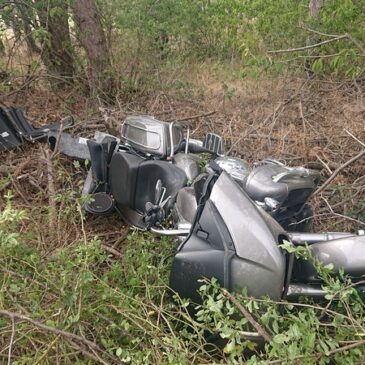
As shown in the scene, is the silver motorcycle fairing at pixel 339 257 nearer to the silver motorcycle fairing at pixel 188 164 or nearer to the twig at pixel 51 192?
the silver motorcycle fairing at pixel 188 164

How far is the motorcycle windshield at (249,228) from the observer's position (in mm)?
1725

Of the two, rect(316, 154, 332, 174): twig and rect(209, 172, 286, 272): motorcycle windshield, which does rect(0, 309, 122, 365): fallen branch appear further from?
rect(316, 154, 332, 174): twig

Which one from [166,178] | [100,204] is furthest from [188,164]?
[100,204]

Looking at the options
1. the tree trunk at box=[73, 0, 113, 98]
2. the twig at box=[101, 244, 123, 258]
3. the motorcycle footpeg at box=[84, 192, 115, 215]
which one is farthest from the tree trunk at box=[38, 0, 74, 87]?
the twig at box=[101, 244, 123, 258]

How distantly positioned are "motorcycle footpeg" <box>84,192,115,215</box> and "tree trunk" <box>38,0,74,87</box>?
2.78m

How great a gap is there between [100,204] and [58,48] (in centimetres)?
338

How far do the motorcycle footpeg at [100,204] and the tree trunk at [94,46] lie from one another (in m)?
2.65

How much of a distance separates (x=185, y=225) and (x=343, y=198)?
156cm

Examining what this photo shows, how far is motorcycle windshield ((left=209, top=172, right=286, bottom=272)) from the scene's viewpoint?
5.66ft

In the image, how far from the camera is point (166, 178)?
2754 millimetres

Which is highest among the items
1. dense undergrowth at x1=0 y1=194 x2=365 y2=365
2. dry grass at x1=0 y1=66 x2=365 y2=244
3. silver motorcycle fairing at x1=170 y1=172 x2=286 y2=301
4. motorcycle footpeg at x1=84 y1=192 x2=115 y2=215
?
silver motorcycle fairing at x1=170 y1=172 x2=286 y2=301

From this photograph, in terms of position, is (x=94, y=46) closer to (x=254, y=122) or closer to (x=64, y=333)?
(x=254, y=122)

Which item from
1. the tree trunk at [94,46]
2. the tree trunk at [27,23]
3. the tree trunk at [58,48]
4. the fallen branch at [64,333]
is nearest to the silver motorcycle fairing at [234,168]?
the fallen branch at [64,333]

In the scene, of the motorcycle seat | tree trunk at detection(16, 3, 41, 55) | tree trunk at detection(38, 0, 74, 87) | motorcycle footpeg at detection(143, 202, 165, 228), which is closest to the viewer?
the motorcycle seat
